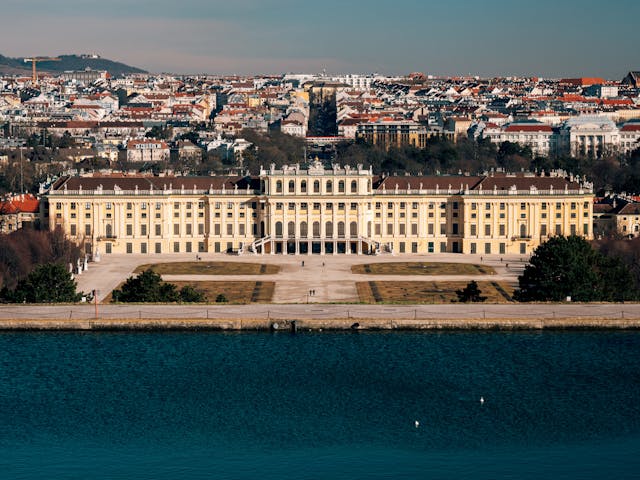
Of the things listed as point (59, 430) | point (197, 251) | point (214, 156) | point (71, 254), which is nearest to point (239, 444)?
point (59, 430)

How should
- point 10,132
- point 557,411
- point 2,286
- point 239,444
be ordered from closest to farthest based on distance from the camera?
point 239,444
point 557,411
point 2,286
point 10,132

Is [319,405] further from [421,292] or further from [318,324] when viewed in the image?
[421,292]

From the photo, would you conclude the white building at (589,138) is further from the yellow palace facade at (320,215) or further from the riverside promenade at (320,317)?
the riverside promenade at (320,317)

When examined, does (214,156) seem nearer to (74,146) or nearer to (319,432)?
(74,146)

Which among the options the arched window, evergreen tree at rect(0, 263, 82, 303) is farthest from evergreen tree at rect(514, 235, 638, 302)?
the arched window

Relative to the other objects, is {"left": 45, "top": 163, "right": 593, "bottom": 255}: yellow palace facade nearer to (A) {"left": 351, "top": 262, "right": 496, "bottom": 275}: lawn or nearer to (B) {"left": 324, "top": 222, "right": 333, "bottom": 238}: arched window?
(B) {"left": 324, "top": 222, "right": 333, "bottom": 238}: arched window

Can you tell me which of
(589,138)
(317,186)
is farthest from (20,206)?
(589,138)

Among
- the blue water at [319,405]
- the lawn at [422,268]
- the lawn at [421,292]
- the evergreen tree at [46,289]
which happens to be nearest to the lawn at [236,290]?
the evergreen tree at [46,289]
